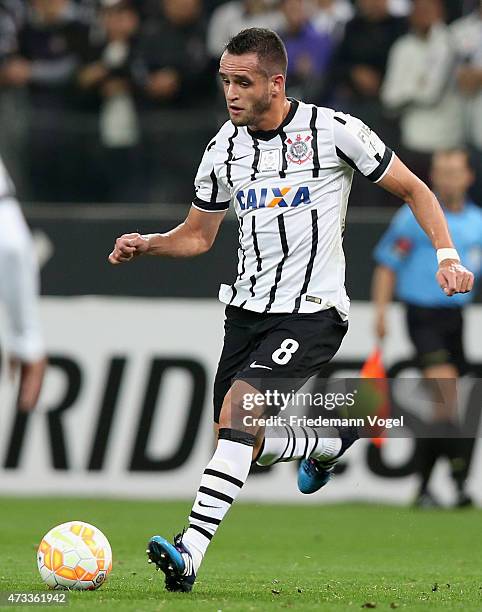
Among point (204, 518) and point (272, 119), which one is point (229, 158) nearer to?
point (272, 119)

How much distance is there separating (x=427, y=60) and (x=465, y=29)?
1.38 feet

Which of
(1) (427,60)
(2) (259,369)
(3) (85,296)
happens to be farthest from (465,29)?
(2) (259,369)

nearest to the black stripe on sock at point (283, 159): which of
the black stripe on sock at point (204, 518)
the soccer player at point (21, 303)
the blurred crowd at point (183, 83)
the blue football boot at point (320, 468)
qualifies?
the blue football boot at point (320, 468)

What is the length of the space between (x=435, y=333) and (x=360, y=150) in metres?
5.01

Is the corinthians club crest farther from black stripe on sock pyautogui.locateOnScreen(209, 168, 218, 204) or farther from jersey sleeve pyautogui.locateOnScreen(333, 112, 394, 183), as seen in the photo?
black stripe on sock pyautogui.locateOnScreen(209, 168, 218, 204)

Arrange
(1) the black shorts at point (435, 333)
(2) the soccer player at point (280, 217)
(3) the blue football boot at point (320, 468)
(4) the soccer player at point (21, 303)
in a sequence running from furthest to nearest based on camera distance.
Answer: (4) the soccer player at point (21, 303), (1) the black shorts at point (435, 333), (3) the blue football boot at point (320, 468), (2) the soccer player at point (280, 217)

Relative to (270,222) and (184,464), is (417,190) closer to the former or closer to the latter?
(270,222)

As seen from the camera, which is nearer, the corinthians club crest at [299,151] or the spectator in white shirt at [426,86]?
the corinthians club crest at [299,151]

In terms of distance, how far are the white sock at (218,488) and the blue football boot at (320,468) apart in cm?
109

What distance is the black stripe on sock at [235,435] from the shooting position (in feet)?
19.1

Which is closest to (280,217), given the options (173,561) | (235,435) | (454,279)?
(454,279)

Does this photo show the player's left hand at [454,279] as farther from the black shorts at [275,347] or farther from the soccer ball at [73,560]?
the soccer ball at [73,560]

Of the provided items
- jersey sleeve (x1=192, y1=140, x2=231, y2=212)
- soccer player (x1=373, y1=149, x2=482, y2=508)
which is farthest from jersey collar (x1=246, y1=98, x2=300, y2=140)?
soccer player (x1=373, y1=149, x2=482, y2=508)

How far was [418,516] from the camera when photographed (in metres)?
10.3
